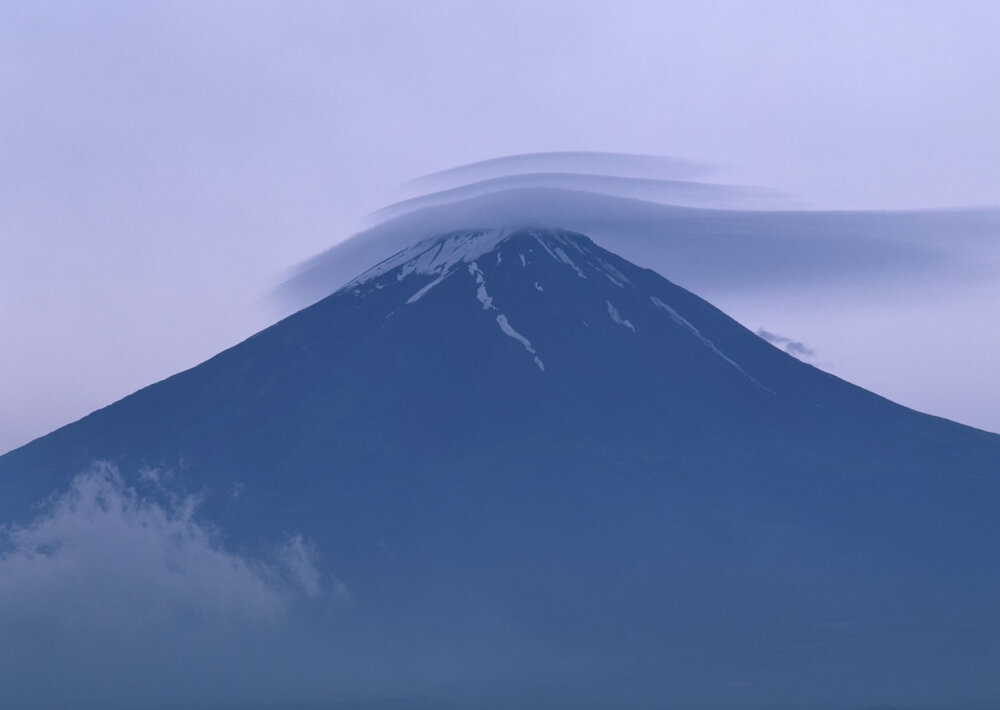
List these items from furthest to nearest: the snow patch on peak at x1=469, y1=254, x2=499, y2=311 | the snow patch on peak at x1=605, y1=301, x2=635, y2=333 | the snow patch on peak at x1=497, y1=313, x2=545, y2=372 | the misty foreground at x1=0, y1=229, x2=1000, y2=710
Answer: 1. the snow patch on peak at x1=605, y1=301, x2=635, y2=333
2. the snow patch on peak at x1=469, y1=254, x2=499, y2=311
3. the snow patch on peak at x1=497, y1=313, x2=545, y2=372
4. the misty foreground at x1=0, y1=229, x2=1000, y2=710

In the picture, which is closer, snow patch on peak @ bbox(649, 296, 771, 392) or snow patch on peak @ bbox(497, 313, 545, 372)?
snow patch on peak @ bbox(649, 296, 771, 392)

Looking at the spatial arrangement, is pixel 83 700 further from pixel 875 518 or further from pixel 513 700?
pixel 875 518

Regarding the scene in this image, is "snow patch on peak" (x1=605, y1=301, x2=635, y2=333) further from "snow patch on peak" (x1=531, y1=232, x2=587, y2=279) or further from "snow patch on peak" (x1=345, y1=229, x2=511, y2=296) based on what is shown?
"snow patch on peak" (x1=345, y1=229, x2=511, y2=296)

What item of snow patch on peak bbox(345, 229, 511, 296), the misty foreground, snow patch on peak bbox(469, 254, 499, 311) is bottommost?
the misty foreground

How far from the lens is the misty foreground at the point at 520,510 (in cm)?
8825

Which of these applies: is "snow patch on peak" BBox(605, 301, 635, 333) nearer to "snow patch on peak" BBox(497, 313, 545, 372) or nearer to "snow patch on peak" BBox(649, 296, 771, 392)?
"snow patch on peak" BBox(649, 296, 771, 392)

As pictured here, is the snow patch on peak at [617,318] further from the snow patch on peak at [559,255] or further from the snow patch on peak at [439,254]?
the snow patch on peak at [439,254]

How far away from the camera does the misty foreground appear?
88.2m

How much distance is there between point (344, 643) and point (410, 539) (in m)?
7.34

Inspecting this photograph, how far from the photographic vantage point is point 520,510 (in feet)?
320

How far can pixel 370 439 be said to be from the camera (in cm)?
10212

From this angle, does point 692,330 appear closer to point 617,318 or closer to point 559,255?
point 617,318

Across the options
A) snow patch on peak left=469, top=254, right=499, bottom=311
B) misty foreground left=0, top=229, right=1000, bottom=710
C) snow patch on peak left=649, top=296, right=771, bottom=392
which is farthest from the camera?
snow patch on peak left=469, top=254, right=499, bottom=311

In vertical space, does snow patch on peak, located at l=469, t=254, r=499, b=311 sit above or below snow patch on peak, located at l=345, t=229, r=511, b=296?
below
